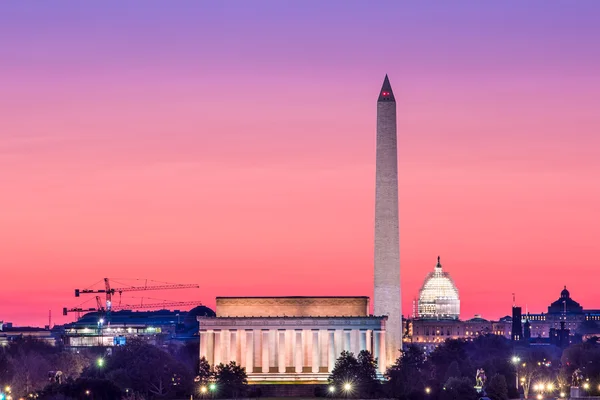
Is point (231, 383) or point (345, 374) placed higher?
point (345, 374)

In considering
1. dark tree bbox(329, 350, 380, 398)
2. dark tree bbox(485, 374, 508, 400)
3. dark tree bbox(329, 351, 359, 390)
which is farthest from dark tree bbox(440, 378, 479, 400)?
dark tree bbox(329, 351, 359, 390)

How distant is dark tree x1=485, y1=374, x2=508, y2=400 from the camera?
173250 millimetres

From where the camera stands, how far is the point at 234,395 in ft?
631

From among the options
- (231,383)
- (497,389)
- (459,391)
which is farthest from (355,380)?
(497,389)

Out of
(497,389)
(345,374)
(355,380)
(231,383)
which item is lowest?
(497,389)

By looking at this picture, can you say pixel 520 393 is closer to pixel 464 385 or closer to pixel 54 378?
pixel 464 385

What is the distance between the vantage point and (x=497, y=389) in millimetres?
175625

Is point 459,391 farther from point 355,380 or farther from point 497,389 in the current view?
point 355,380

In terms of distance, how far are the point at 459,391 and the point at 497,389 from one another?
4.72m

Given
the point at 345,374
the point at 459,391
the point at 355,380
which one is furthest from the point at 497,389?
the point at 345,374

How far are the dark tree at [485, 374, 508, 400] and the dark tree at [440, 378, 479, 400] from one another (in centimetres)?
156

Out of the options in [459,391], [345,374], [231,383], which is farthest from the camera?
[345,374]

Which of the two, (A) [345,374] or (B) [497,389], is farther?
(A) [345,374]

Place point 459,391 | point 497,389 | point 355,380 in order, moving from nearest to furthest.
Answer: point 497,389, point 459,391, point 355,380
